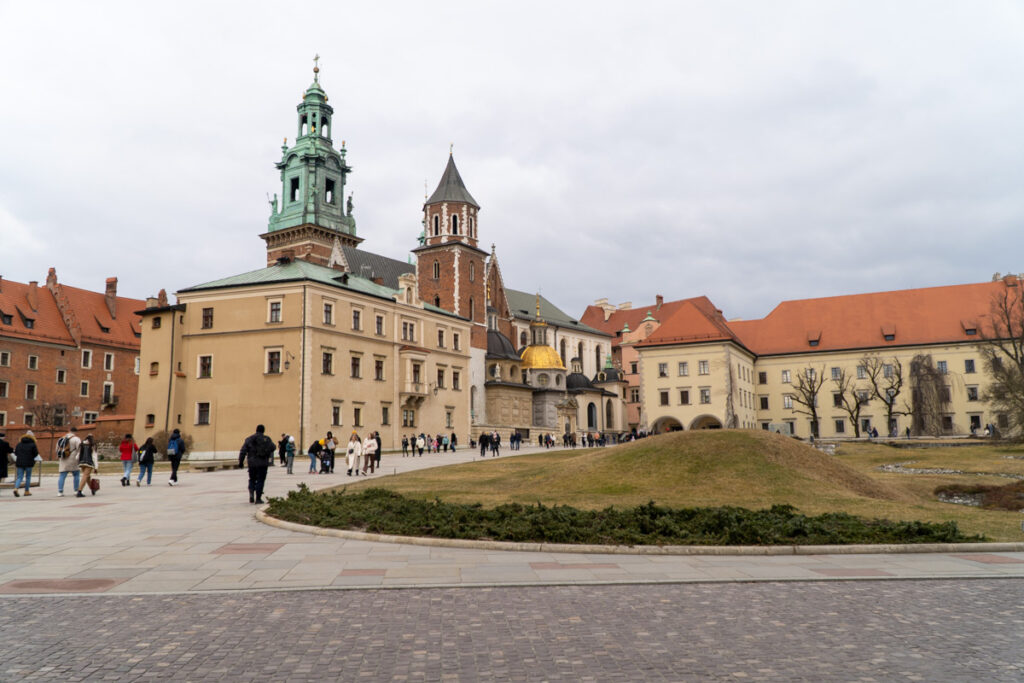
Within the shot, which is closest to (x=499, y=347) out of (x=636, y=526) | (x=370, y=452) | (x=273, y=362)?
(x=273, y=362)

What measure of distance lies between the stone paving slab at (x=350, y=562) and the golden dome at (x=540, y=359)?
81.4 meters

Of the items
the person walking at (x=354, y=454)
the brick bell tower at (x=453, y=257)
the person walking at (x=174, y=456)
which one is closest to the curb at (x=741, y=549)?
the person walking at (x=174, y=456)

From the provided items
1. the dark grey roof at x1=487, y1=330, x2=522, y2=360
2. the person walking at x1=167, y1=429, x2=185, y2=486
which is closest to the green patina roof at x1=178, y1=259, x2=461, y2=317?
the person walking at x1=167, y1=429, x2=185, y2=486

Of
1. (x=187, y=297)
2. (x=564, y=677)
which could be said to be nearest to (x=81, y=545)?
(x=564, y=677)

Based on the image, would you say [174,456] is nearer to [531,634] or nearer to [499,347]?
[531,634]

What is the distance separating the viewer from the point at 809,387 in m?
80.2

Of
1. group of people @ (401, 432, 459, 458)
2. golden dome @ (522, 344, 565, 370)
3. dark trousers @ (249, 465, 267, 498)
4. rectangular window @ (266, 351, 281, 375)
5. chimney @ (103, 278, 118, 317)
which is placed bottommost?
dark trousers @ (249, 465, 267, 498)

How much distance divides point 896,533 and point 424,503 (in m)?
9.22

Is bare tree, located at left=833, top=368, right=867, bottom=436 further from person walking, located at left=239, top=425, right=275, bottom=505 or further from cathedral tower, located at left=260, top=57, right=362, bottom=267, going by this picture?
person walking, located at left=239, top=425, right=275, bottom=505

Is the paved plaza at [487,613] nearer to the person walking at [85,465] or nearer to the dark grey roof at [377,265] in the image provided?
the person walking at [85,465]

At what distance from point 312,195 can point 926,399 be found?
71.8 m

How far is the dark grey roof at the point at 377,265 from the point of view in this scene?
90688 millimetres

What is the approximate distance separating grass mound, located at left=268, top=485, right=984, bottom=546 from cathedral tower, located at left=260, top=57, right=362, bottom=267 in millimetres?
77782

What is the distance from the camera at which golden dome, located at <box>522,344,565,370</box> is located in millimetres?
97000
